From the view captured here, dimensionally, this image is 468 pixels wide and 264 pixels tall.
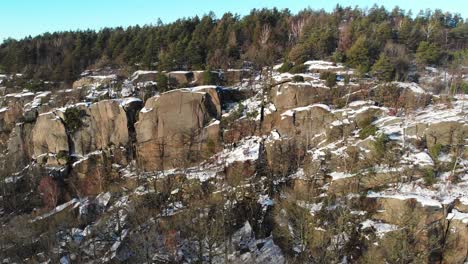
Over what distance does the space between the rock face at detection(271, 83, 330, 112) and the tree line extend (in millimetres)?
7406

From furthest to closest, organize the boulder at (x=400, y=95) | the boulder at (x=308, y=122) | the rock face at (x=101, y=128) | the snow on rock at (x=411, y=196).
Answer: the rock face at (x=101, y=128) → the boulder at (x=400, y=95) → the boulder at (x=308, y=122) → the snow on rock at (x=411, y=196)

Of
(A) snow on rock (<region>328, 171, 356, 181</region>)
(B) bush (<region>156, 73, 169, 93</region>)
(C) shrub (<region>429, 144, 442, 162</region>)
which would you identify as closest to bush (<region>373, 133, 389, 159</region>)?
(A) snow on rock (<region>328, 171, 356, 181</region>)

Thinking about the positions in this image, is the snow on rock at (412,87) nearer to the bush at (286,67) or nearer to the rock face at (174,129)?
the bush at (286,67)

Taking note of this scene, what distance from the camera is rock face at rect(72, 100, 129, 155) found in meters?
54.0

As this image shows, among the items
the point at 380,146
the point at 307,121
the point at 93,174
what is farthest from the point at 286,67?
the point at 93,174

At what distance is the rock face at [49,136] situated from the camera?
54.8m

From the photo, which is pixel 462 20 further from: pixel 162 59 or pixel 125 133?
pixel 125 133

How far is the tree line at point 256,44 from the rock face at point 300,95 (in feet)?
24.3

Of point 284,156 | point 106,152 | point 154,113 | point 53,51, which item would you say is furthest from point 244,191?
point 53,51

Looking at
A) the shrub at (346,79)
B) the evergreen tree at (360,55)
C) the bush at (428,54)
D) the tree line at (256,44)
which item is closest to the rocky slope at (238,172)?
the shrub at (346,79)

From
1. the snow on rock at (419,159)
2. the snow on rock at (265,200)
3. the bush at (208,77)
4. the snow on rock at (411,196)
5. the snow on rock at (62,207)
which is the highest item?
the bush at (208,77)

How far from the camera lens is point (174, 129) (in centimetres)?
5138

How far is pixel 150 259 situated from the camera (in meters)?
33.5

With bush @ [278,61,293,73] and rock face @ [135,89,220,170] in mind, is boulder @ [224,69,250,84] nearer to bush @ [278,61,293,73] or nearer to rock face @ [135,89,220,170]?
bush @ [278,61,293,73]
